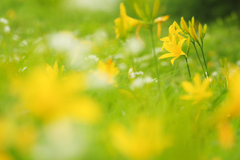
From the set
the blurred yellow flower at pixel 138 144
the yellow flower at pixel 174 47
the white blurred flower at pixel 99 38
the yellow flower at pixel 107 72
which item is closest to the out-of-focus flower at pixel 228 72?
the yellow flower at pixel 174 47

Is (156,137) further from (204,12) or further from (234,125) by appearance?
(204,12)

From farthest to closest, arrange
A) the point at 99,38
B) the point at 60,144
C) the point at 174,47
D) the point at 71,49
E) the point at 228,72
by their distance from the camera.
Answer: the point at 99,38
the point at 71,49
the point at 228,72
the point at 174,47
the point at 60,144

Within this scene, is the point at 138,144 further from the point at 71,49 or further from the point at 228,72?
the point at 71,49

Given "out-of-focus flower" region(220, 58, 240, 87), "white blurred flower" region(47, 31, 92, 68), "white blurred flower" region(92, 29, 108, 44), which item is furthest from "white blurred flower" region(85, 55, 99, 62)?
"white blurred flower" region(92, 29, 108, 44)

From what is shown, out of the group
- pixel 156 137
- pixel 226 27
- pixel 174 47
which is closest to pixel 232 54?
pixel 226 27

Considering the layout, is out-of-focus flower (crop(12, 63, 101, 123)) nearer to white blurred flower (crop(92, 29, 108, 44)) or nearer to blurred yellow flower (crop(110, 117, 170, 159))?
blurred yellow flower (crop(110, 117, 170, 159))

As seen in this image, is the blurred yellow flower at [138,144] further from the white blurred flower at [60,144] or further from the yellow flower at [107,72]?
the yellow flower at [107,72]

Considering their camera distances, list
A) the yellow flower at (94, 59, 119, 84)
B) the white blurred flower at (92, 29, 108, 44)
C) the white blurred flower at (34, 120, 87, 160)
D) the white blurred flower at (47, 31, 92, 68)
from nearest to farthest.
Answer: the white blurred flower at (34, 120, 87, 160)
the yellow flower at (94, 59, 119, 84)
the white blurred flower at (47, 31, 92, 68)
the white blurred flower at (92, 29, 108, 44)

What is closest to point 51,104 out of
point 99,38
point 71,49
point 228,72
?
point 228,72

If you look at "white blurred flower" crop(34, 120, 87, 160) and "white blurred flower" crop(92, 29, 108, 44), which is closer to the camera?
"white blurred flower" crop(34, 120, 87, 160)

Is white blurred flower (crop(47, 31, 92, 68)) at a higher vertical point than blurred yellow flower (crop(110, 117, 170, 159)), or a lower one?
higher

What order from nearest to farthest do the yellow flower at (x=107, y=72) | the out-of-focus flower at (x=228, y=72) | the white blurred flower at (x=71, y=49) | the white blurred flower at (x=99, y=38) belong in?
the yellow flower at (x=107, y=72) → the out-of-focus flower at (x=228, y=72) → the white blurred flower at (x=71, y=49) → the white blurred flower at (x=99, y=38)
